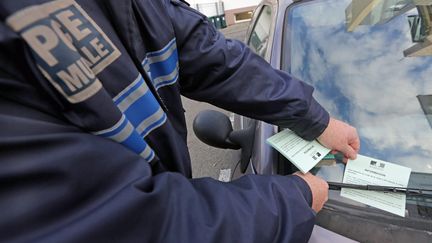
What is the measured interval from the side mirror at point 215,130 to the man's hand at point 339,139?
44 centimetres

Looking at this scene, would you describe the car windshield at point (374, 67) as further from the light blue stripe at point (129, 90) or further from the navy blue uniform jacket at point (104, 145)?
the light blue stripe at point (129, 90)

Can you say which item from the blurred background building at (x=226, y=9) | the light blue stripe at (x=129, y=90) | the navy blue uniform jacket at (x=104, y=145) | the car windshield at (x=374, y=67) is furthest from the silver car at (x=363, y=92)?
the blurred background building at (x=226, y=9)

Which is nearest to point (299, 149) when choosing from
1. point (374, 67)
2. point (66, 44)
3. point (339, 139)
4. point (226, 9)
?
point (339, 139)

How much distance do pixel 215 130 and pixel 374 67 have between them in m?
0.73

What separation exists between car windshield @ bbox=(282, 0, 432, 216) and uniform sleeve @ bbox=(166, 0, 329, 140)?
222 mm

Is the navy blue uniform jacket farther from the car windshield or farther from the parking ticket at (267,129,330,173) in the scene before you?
the car windshield

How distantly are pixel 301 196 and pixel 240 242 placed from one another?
0.71ft

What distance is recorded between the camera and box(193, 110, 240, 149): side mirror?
138 centimetres

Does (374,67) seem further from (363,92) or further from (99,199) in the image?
(99,199)

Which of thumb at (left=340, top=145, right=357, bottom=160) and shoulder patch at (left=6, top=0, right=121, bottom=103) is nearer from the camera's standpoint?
shoulder patch at (left=6, top=0, right=121, bottom=103)

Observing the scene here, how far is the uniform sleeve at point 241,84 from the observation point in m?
0.97

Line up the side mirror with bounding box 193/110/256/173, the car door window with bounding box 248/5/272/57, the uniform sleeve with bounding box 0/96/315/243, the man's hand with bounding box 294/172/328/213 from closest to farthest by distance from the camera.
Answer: the uniform sleeve with bounding box 0/96/315/243 → the man's hand with bounding box 294/172/328/213 → the side mirror with bounding box 193/110/256/173 → the car door window with bounding box 248/5/272/57

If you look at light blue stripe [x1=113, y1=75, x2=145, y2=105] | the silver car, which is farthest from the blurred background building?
light blue stripe [x1=113, y1=75, x2=145, y2=105]

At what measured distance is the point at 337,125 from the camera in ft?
3.49
